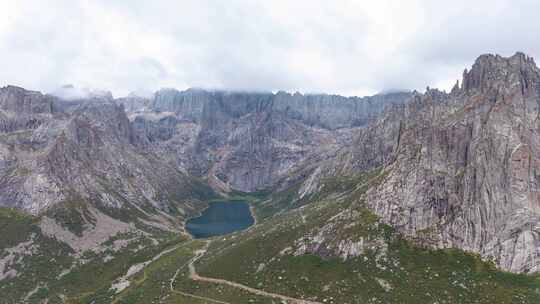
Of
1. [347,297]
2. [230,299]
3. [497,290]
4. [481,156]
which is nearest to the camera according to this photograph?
[497,290]

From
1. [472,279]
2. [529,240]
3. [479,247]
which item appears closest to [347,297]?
[472,279]

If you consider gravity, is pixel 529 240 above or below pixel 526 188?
below

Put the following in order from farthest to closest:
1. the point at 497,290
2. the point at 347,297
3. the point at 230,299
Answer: the point at 230,299 < the point at 347,297 < the point at 497,290

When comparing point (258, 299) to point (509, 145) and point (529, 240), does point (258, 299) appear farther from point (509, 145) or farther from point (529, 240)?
point (509, 145)

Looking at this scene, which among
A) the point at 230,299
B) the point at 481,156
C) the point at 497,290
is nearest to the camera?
the point at 497,290

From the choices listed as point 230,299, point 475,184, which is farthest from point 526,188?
point 230,299

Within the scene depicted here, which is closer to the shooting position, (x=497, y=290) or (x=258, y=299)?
(x=497, y=290)

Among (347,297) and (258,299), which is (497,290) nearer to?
(347,297)

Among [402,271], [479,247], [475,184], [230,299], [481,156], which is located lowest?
[230,299]

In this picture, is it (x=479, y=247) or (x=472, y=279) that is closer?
(x=472, y=279)
